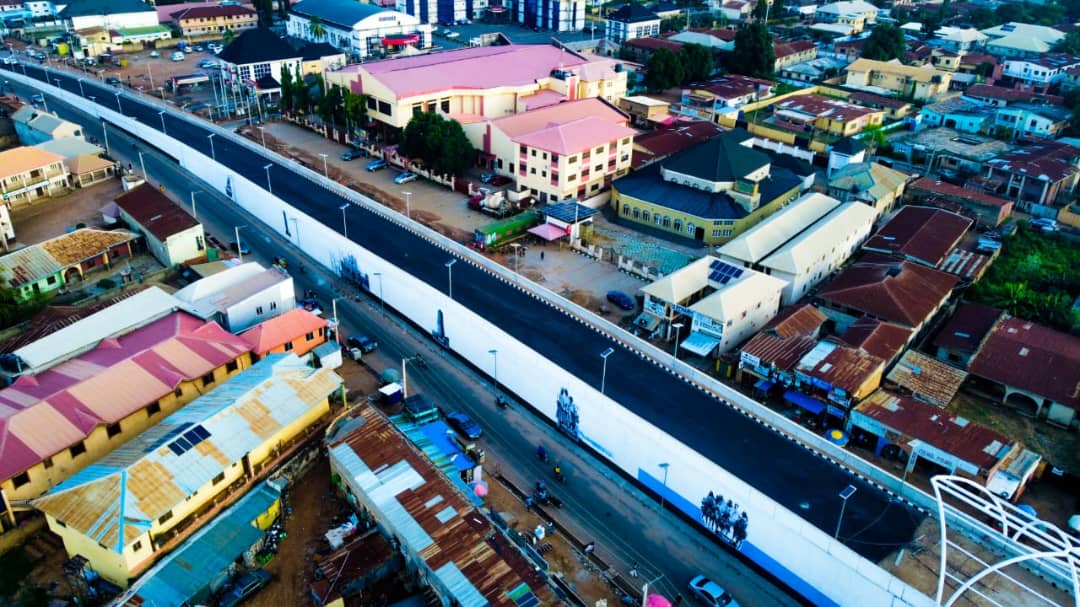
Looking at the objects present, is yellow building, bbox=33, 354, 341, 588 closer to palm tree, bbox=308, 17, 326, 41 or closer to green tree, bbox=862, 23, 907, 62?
palm tree, bbox=308, 17, 326, 41

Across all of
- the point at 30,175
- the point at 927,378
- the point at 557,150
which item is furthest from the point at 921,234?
the point at 30,175

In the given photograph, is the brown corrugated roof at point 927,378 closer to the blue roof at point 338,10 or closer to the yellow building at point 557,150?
the yellow building at point 557,150

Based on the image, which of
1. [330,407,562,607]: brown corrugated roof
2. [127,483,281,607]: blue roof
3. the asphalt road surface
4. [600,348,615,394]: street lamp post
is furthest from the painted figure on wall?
[127,483,281,607]: blue roof

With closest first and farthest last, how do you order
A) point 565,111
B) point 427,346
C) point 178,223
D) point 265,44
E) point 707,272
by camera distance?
point 427,346 < point 707,272 < point 178,223 < point 565,111 < point 265,44

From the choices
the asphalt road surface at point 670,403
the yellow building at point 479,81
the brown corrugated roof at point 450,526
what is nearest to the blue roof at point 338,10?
the yellow building at point 479,81

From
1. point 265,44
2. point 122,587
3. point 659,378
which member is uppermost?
point 265,44

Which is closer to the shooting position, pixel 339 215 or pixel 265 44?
pixel 339 215

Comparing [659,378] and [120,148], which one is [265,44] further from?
[659,378]

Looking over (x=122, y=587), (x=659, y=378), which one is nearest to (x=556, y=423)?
(x=659, y=378)
